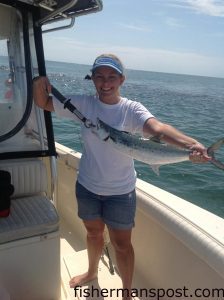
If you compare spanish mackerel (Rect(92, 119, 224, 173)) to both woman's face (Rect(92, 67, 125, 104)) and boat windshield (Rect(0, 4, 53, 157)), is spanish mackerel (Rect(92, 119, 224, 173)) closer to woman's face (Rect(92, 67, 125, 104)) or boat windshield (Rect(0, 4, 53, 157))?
woman's face (Rect(92, 67, 125, 104))

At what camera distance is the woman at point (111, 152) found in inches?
106

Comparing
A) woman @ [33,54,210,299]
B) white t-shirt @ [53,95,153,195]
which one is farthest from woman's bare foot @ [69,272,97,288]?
white t-shirt @ [53,95,153,195]

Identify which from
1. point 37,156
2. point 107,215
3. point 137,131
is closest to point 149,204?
point 107,215

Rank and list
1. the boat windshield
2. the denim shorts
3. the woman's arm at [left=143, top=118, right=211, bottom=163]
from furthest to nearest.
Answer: the boat windshield
the denim shorts
the woman's arm at [left=143, top=118, right=211, bottom=163]

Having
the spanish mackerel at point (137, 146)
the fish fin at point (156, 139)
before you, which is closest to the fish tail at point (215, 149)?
the spanish mackerel at point (137, 146)

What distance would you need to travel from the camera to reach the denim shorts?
2795mm

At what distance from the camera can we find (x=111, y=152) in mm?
2773

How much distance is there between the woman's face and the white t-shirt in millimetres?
75

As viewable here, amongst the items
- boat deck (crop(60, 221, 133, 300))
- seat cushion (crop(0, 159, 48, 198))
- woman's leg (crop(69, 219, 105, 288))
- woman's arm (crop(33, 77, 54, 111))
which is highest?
woman's arm (crop(33, 77, 54, 111))

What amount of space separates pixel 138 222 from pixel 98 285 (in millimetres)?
733

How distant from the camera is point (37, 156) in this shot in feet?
11.1

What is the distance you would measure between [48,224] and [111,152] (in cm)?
80

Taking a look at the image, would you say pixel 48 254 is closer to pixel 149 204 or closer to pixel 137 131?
pixel 149 204

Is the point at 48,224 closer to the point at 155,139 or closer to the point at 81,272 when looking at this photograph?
the point at 81,272
